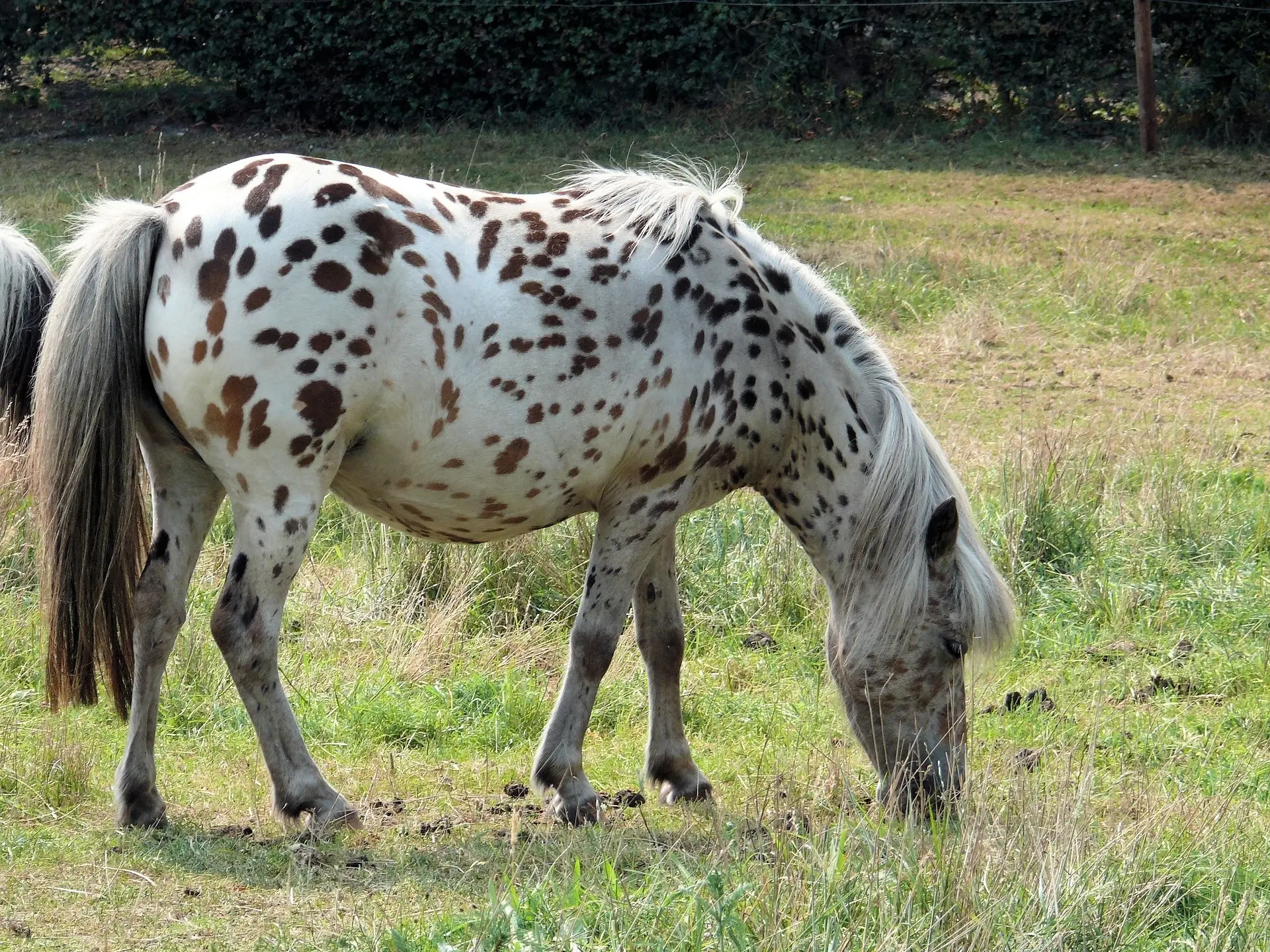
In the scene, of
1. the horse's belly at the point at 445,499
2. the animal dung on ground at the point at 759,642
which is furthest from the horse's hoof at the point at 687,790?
the animal dung on ground at the point at 759,642

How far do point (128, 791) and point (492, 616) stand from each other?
1955 mm

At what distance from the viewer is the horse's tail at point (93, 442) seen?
393 cm

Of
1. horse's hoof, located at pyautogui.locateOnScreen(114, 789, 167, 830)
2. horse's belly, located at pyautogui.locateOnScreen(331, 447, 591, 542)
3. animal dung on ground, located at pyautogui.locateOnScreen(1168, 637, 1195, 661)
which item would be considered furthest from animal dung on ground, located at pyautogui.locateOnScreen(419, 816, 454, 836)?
animal dung on ground, located at pyautogui.locateOnScreen(1168, 637, 1195, 661)

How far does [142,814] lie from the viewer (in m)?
4.19

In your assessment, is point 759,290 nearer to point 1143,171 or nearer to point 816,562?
point 816,562

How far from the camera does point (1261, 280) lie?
35.3 feet

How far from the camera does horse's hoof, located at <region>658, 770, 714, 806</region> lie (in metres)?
4.72

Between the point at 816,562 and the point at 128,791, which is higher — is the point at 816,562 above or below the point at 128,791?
above

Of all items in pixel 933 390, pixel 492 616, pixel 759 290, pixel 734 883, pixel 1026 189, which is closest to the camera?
pixel 734 883

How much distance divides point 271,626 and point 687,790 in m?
1.54

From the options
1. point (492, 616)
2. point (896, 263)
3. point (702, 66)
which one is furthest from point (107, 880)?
point (702, 66)

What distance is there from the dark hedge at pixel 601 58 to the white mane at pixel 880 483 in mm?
12662

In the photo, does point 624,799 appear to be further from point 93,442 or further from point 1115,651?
point 1115,651

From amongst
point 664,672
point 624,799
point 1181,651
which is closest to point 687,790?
point 624,799
